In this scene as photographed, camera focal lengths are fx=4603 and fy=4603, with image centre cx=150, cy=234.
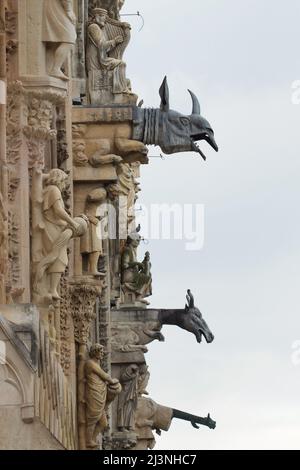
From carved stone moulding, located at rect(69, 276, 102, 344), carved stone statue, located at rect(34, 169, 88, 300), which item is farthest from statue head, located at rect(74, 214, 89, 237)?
carved stone moulding, located at rect(69, 276, 102, 344)

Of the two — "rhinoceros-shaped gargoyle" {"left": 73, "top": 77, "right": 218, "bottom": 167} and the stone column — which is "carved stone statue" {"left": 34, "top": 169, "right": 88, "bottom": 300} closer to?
the stone column

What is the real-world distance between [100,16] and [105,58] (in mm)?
591

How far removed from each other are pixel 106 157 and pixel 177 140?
92 centimetres

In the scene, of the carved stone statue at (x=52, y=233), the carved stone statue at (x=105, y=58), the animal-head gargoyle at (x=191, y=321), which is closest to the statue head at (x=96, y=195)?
the carved stone statue at (x=52, y=233)

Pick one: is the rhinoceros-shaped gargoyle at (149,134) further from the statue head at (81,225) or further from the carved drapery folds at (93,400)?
the statue head at (81,225)

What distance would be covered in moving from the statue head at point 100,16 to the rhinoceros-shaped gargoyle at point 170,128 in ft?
23.1

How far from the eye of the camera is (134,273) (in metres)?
67.9

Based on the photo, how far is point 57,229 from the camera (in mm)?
50469

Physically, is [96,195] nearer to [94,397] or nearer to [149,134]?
[149,134]

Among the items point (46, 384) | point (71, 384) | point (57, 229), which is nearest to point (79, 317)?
point (71, 384)

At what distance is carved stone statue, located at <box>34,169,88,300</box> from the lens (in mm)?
50312

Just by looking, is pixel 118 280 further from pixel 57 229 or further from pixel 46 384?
pixel 46 384

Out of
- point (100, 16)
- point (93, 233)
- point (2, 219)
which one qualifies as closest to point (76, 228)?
point (2, 219)

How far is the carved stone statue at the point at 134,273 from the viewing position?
67.4 metres
